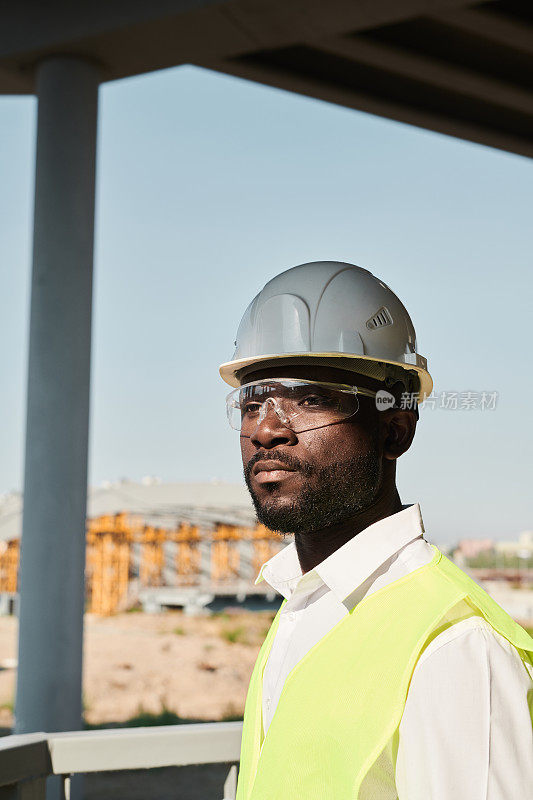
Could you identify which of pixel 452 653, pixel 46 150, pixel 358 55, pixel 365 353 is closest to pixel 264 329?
pixel 365 353

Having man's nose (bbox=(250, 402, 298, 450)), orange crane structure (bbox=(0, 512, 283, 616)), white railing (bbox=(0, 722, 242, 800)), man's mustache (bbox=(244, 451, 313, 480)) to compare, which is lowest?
orange crane structure (bbox=(0, 512, 283, 616))

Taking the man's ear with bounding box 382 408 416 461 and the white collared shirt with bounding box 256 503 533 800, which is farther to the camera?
the man's ear with bounding box 382 408 416 461

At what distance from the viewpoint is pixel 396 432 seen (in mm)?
2115

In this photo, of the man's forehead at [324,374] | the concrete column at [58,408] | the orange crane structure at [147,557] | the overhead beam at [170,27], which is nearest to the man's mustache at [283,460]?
the man's forehead at [324,374]

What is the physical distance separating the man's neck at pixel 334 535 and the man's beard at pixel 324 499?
0.03m

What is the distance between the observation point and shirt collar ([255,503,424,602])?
1.78 meters

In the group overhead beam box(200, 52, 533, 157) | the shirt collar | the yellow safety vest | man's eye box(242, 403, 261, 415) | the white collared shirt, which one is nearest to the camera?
the white collared shirt

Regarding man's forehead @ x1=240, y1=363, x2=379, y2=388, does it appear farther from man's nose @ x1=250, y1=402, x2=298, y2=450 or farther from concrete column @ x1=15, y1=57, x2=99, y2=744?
concrete column @ x1=15, y1=57, x2=99, y2=744

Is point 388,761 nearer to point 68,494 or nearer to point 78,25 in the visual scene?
point 68,494

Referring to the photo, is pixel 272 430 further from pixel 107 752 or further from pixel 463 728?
pixel 107 752

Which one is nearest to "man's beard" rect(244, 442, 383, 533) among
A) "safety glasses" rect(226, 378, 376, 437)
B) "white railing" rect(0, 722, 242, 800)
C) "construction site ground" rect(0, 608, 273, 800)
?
"safety glasses" rect(226, 378, 376, 437)

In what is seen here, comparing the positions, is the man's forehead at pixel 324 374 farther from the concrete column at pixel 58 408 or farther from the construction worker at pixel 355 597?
the concrete column at pixel 58 408

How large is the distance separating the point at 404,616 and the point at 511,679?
25 centimetres

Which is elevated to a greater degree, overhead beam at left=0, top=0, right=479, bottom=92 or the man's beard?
overhead beam at left=0, top=0, right=479, bottom=92
